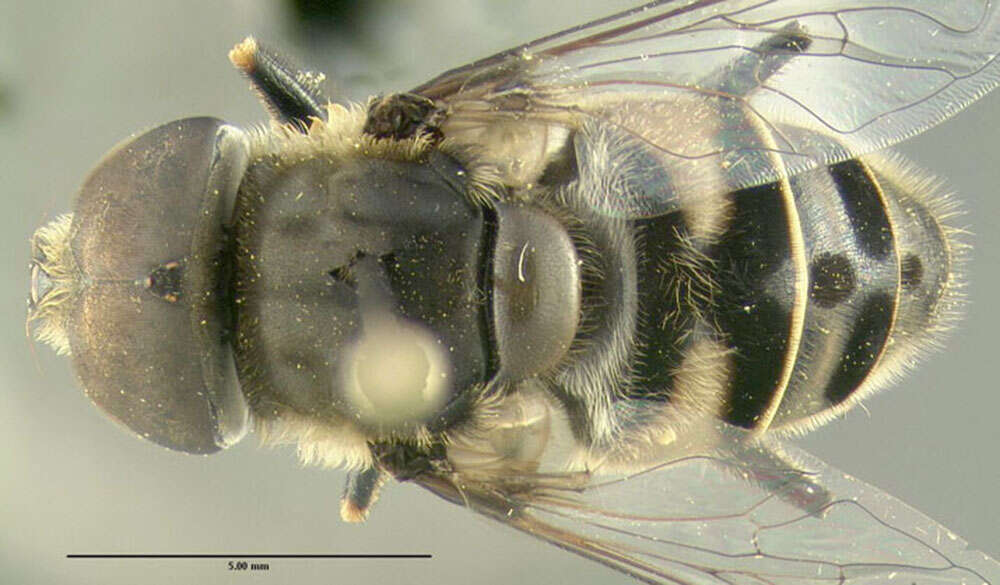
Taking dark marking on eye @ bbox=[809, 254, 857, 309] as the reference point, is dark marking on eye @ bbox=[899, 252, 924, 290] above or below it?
above

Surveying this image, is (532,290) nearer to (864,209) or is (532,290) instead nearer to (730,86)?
(730,86)

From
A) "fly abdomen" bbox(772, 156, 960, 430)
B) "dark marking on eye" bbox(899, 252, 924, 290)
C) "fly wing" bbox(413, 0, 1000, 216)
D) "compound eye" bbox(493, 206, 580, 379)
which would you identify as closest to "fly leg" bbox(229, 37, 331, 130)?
"fly wing" bbox(413, 0, 1000, 216)

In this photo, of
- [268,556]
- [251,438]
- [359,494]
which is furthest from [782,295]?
[268,556]

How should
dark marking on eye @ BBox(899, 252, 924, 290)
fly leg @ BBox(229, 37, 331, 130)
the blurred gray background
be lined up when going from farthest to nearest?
the blurred gray background < fly leg @ BBox(229, 37, 331, 130) < dark marking on eye @ BBox(899, 252, 924, 290)

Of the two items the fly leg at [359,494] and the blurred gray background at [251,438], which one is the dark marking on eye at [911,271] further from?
the fly leg at [359,494]

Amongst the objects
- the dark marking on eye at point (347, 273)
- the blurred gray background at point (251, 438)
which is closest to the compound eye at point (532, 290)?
the dark marking on eye at point (347, 273)

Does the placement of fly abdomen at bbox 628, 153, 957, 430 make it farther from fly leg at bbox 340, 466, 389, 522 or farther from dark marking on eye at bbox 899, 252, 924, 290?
fly leg at bbox 340, 466, 389, 522
